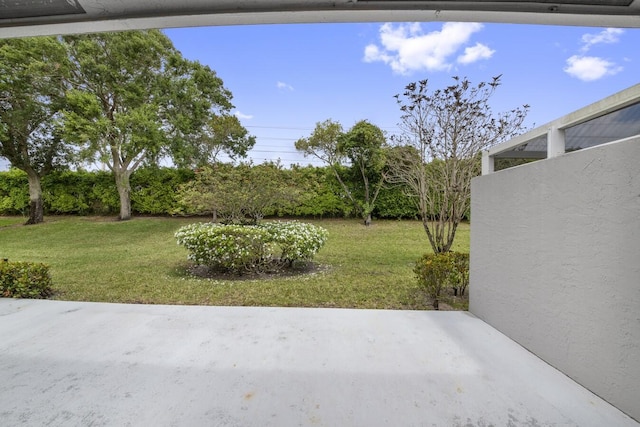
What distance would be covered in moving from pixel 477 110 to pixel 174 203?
37.1 feet

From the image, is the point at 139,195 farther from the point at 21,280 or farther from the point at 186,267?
the point at 21,280

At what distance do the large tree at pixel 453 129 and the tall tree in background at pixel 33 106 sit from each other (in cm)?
1148

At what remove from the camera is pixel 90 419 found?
5.32 ft

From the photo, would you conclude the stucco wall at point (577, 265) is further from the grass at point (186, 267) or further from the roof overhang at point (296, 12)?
the grass at point (186, 267)

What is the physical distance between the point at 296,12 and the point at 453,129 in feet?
13.4

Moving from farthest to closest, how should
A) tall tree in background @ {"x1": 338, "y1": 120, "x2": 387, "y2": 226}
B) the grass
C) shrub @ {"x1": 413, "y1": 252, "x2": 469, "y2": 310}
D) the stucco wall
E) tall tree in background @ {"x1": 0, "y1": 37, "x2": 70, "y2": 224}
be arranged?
1. tall tree in background @ {"x1": 338, "y1": 120, "x2": 387, "y2": 226}
2. tall tree in background @ {"x1": 0, "y1": 37, "x2": 70, "y2": 224}
3. the grass
4. shrub @ {"x1": 413, "y1": 252, "x2": 469, "y2": 310}
5. the stucco wall

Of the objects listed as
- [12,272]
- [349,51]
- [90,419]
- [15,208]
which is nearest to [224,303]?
[90,419]

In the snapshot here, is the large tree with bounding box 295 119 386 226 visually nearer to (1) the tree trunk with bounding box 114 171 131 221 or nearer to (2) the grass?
(2) the grass

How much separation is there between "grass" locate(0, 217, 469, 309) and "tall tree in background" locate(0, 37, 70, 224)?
2526 mm

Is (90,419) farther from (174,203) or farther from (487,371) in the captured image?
(174,203)

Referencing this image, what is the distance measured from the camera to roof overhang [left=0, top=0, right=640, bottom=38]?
1677 mm

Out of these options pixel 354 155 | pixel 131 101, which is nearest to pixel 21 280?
pixel 131 101

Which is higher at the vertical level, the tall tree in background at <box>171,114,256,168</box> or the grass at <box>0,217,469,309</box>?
the tall tree in background at <box>171,114,256,168</box>

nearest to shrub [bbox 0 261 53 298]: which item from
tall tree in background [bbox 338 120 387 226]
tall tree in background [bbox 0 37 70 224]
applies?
tall tree in background [bbox 338 120 387 226]
